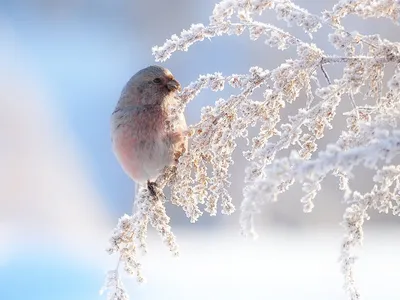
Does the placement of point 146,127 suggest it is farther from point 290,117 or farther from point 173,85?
point 290,117

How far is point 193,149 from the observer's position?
80cm

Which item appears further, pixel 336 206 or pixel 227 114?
pixel 336 206

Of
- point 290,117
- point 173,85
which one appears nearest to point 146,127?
point 173,85

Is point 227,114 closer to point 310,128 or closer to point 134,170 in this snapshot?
point 310,128

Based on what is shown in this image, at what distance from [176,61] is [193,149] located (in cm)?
453

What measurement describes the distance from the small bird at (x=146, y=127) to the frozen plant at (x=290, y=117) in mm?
237

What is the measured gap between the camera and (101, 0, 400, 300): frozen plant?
0.62 meters

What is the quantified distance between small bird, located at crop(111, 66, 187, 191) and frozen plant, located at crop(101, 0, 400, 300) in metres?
0.24

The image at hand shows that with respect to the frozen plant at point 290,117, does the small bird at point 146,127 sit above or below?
above

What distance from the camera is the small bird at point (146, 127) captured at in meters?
1.08

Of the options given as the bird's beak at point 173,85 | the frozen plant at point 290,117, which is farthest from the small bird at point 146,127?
the frozen plant at point 290,117

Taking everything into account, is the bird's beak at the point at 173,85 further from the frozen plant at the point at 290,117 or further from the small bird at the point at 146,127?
the frozen plant at the point at 290,117

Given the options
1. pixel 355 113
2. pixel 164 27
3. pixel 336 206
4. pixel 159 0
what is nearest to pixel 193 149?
pixel 355 113

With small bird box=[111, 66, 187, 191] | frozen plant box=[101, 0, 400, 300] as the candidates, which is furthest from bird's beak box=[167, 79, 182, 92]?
frozen plant box=[101, 0, 400, 300]
